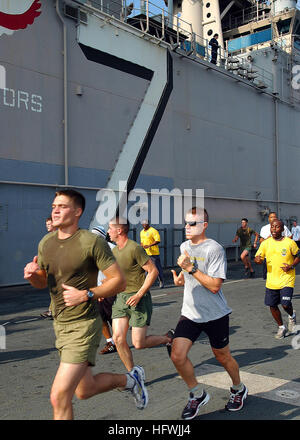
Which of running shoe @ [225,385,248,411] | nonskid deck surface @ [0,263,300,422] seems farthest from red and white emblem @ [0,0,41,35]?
running shoe @ [225,385,248,411]

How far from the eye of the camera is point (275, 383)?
4.81 meters

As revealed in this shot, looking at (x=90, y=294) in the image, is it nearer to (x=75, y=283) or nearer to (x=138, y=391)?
(x=75, y=283)

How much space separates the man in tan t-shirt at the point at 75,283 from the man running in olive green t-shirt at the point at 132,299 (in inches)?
59.0

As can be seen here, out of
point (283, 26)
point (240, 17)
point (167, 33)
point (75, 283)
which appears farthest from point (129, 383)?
point (240, 17)

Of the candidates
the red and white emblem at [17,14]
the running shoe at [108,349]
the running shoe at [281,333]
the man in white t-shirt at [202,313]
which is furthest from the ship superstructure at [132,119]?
the man in white t-shirt at [202,313]

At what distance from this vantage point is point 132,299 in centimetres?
487

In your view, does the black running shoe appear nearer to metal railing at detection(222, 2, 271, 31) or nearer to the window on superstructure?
the window on superstructure

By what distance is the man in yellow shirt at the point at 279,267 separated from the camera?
6.87m

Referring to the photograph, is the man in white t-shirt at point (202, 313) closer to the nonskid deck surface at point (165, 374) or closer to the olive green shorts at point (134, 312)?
the nonskid deck surface at point (165, 374)

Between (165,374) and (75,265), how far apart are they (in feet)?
8.70

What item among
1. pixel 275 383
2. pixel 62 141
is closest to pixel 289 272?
pixel 275 383

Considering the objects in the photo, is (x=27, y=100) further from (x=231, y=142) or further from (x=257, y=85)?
(x=257, y=85)

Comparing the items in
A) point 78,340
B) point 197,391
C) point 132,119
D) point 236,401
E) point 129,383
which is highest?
point 132,119
